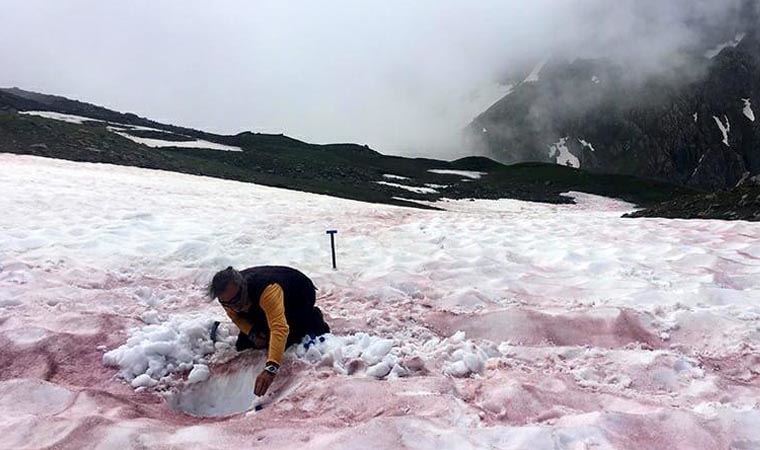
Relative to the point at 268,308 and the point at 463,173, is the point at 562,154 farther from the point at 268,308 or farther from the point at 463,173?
the point at 268,308

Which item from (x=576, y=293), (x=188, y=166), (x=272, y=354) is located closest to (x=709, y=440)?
(x=272, y=354)

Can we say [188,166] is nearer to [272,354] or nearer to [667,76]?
[272,354]

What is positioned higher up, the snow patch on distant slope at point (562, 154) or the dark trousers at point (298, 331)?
the snow patch on distant slope at point (562, 154)

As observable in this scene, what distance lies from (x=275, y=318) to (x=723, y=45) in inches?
8275

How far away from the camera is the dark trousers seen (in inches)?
225

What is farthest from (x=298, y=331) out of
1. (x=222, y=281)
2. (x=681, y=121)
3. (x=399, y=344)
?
(x=681, y=121)

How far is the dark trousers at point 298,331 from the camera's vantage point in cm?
572

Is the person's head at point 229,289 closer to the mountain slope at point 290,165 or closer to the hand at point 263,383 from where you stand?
the hand at point 263,383

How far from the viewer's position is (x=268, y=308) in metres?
5.20

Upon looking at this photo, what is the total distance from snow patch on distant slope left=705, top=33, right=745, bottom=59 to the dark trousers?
204 m

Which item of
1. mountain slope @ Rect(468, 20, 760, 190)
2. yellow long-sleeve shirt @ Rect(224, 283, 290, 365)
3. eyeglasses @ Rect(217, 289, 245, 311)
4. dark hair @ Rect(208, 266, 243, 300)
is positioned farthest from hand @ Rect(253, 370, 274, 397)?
mountain slope @ Rect(468, 20, 760, 190)

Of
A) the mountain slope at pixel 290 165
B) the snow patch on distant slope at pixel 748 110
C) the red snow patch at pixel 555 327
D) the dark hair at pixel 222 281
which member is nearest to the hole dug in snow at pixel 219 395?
the dark hair at pixel 222 281

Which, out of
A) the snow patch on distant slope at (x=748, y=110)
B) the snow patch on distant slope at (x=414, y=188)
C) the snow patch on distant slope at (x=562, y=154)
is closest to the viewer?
the snow patch on distant slope at (x=414, y=188)

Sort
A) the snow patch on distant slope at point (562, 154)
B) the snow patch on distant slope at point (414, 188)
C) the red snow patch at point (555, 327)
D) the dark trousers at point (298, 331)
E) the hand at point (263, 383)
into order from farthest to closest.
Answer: the snow patch on distant slope at point (562, 154)
the snow patch on distant slope at point (414, 188)
the red snow patch at point (555, 327)
the dark trousers at point (298, 331)
the hand at point (263, 383)
